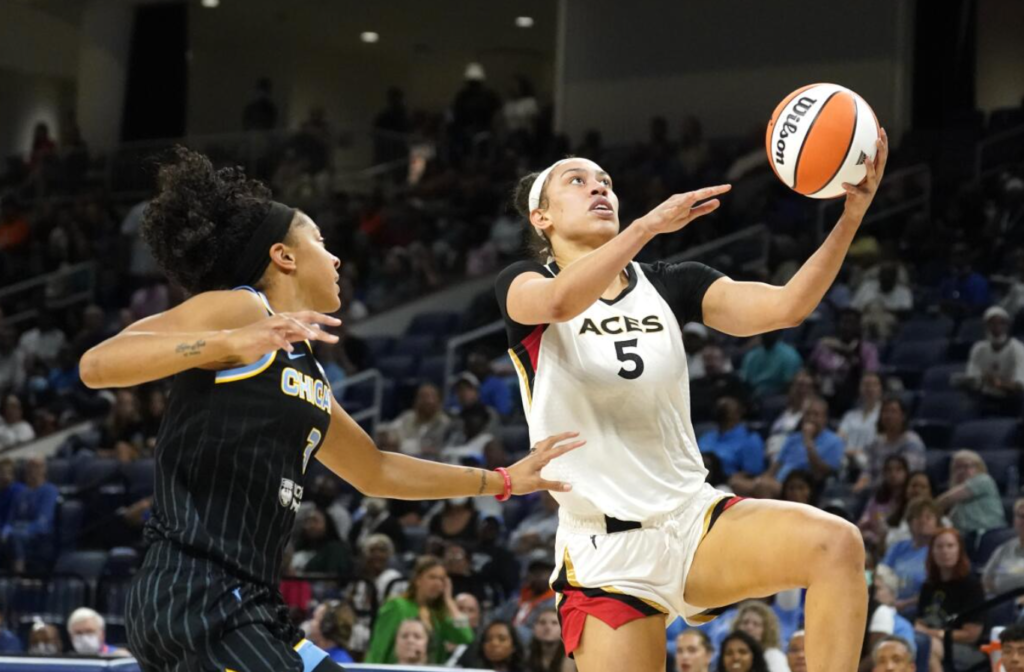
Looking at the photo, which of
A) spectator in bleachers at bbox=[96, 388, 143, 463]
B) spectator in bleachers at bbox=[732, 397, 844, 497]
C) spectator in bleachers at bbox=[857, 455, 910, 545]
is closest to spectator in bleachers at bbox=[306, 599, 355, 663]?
spectator in bleachers at bbox=[732, 397, 844, 497]

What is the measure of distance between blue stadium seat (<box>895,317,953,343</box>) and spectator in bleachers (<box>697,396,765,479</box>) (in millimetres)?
2051

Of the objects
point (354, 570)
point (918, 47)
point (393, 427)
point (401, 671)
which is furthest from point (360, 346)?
point (401, 671)

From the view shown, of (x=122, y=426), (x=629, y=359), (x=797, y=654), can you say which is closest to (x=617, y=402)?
(x=629, y=359)

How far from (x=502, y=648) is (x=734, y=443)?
296cm

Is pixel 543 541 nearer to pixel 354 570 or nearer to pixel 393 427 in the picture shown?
pixel 354 570

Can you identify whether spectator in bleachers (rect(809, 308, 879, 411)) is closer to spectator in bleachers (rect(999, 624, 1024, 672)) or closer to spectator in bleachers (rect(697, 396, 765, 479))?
spectator in bleachers (rect(697, 396, 765, 479))

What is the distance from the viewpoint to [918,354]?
12086 mm

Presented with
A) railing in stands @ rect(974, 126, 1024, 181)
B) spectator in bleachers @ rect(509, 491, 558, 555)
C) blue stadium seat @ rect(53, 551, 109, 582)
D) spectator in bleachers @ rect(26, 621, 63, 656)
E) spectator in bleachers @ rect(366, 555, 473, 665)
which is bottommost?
spectator in bleachers @ rect(26, 621, 63, 656)

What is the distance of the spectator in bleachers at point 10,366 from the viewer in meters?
15.7

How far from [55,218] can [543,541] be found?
9.93 m

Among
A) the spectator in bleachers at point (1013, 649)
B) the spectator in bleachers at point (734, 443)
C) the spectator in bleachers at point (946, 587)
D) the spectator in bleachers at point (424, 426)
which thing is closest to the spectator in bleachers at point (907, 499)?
the spectator in bleachers at point (946, 587)

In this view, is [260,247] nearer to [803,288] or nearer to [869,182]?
[803,288]

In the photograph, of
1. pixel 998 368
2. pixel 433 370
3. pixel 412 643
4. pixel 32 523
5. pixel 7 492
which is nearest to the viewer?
pixel 412 643

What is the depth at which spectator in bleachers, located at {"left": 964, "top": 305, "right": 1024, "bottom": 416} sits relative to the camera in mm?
10992
